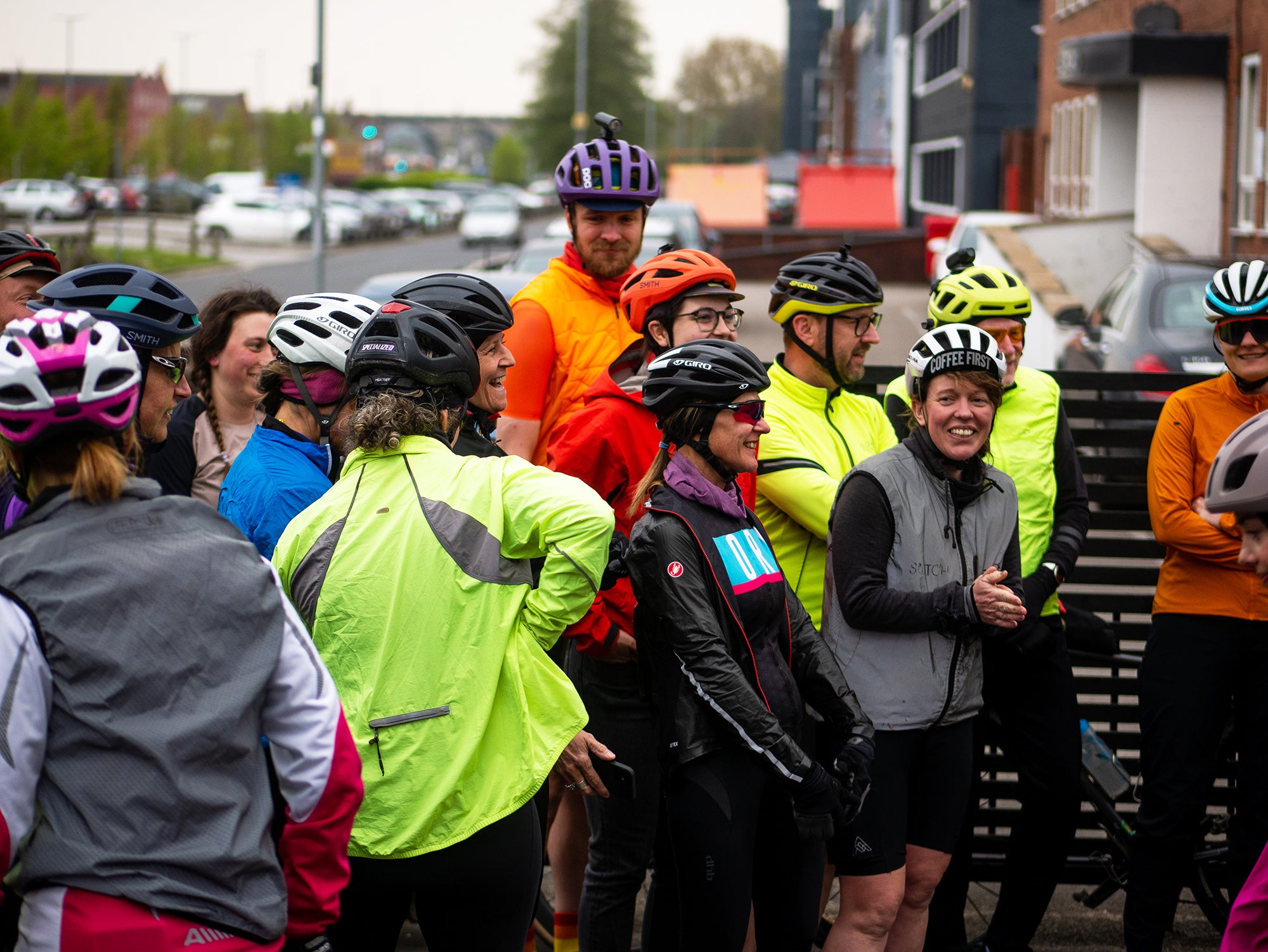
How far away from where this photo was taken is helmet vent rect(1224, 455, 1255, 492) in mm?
2477

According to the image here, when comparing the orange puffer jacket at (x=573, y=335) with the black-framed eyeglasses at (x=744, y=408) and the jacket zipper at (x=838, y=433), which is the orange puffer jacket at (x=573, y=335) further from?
the black-framed eyeglasses at (x=744, y=408)

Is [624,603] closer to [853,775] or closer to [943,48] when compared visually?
[853,775]

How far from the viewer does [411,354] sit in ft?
10.5

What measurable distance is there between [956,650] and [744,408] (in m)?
1.00

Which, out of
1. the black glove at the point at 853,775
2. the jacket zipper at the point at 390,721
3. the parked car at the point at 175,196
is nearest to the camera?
the jacket zipper at the point at 390,721

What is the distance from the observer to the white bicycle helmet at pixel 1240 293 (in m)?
4.29

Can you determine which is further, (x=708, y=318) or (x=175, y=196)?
(x=175, y=196)

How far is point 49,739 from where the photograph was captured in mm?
2352

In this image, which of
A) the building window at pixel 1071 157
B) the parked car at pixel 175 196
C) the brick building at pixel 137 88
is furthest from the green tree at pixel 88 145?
the brick building at pixel 137 88

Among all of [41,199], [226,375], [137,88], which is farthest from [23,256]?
[137,88]

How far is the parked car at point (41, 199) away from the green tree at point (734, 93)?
82978 millimetres

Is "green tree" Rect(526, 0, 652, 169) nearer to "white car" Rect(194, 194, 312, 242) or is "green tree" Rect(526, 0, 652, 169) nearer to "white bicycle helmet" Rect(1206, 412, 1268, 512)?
"white car" Rect(194, 194, 312, 242)

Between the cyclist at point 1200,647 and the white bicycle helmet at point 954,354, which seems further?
the cyclist at point 1200,647

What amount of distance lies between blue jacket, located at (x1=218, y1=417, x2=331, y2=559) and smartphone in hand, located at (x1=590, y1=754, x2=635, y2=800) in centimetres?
100
